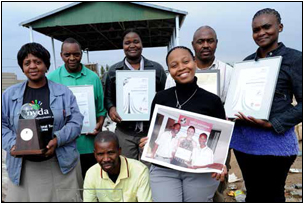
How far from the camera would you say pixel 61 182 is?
2303 mm

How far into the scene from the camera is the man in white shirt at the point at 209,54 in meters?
2.48

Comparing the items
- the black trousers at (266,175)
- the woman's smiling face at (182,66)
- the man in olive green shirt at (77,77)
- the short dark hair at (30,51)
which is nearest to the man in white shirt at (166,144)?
the woman's smiling face at (182,66)

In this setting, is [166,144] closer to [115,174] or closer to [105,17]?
[115,174]

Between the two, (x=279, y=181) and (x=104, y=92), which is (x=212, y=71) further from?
(x=104, y=92)

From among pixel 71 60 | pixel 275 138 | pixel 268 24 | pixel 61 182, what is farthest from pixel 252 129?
pixel 71 60

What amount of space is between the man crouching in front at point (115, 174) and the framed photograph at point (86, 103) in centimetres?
66

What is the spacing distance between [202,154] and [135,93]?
1226 mm

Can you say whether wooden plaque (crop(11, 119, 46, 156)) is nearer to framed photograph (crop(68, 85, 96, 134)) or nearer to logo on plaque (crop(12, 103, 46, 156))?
logo on plaque (crop(12, 103, 46, 156))

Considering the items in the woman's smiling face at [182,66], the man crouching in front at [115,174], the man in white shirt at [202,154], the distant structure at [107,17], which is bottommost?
the man crouching in front at [115,174]

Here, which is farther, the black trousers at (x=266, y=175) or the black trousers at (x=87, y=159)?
the black trousers at (x=87, y=159)

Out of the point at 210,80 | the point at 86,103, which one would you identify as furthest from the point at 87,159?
the point at 210,80

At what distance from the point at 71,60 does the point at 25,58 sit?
0.66 meters

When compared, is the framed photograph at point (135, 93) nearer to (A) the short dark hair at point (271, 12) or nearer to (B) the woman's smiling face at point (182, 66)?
(B) the woman's smiling face at point (182, 66)

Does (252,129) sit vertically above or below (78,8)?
below
